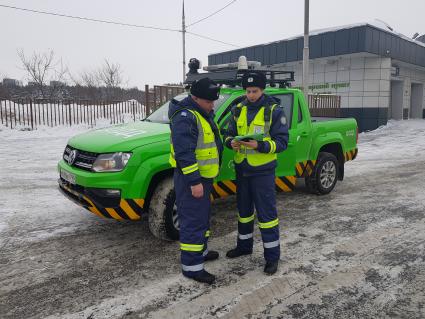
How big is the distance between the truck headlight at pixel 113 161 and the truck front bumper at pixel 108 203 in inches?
9.1

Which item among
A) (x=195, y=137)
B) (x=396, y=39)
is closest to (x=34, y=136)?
(x=195, y=137)

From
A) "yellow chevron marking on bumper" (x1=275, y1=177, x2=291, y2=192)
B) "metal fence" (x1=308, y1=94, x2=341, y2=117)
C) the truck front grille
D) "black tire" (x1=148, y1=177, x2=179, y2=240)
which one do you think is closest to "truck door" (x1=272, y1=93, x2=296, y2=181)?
"yellow chevron marking on bumper" (x1=275, y1=177, x2=291, y2=192)

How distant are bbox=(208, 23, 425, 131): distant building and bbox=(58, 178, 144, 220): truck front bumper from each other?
586 inches

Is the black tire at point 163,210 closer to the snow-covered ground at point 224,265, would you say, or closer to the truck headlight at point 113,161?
the snow-covered ground at point 224,265

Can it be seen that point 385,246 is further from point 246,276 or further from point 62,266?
point 62,266

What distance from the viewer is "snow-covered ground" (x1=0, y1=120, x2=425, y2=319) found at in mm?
2865

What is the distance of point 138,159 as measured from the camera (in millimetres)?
3793

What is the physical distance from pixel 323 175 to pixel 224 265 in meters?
3.12

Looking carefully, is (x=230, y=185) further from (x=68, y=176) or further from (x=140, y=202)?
(x=68, y=176)

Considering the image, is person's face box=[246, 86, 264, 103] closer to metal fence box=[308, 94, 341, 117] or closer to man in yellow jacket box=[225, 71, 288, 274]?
man in yellow jacket box=[225, 71, 288, 274]

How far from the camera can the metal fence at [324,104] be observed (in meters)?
17.8

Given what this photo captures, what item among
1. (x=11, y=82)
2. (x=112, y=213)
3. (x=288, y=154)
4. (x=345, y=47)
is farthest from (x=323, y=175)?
(x=11, y=82)

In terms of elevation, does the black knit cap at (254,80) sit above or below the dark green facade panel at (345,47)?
below

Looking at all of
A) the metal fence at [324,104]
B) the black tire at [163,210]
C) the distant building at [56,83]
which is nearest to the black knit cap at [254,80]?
the black tire at [163,210]
